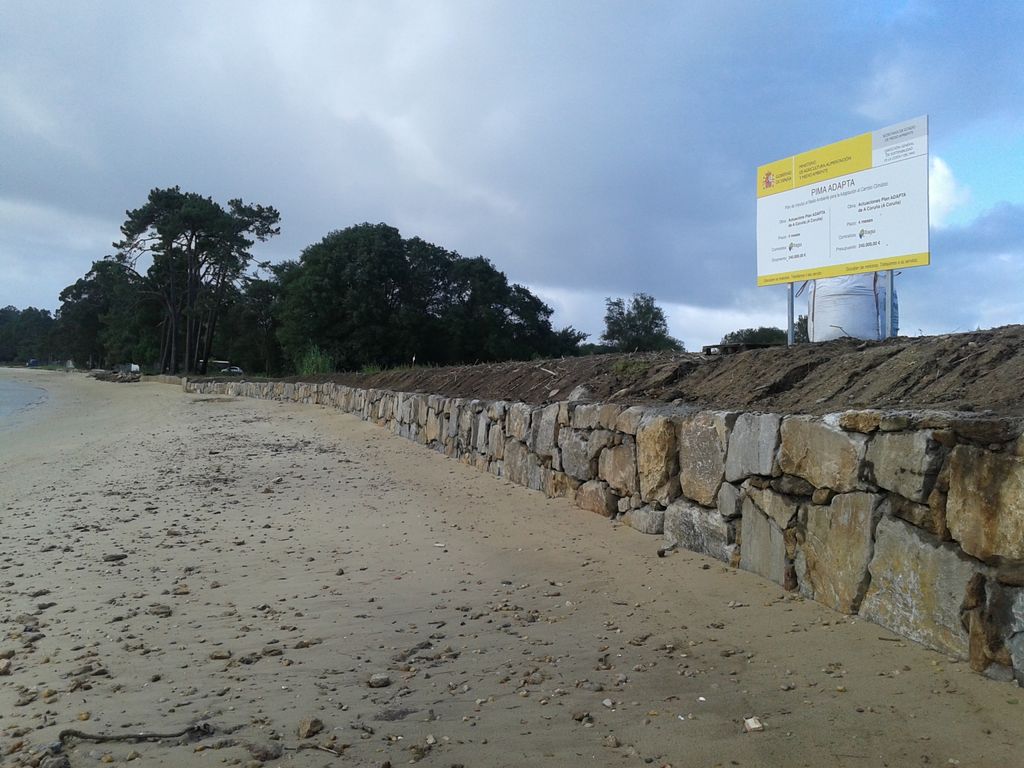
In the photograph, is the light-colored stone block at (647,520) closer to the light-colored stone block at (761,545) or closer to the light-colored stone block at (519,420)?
the light-colored stone block at (761,545)

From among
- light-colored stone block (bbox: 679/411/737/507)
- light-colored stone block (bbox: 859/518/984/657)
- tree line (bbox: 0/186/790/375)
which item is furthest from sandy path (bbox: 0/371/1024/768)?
tree line (bbox: 0/186/790/375)

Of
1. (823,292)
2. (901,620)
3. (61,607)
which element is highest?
(823,292)

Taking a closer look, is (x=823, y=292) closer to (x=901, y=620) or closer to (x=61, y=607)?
(x=901, y=620)

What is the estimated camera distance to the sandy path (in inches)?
108

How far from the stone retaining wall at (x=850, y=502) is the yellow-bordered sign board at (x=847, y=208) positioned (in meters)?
3.32

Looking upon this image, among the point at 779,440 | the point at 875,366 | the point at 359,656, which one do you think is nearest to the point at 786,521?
the point at 779,440

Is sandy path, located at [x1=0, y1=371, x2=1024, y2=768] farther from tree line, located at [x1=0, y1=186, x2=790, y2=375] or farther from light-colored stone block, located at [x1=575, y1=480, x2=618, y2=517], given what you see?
tree line, located at [x1=0, y1=186, x2=790, y2=375]

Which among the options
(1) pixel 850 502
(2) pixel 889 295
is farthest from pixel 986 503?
(2) pixel 889 295

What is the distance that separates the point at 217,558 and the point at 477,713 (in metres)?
3.39

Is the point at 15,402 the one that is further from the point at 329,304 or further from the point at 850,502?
the point at 850,502

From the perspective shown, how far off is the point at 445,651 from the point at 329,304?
94.9ft

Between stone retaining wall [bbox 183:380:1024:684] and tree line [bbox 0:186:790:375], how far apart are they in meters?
10.9

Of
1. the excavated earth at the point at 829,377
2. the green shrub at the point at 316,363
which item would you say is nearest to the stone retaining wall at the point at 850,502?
the excavated earth at the point at 829,377

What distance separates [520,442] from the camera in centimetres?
816
